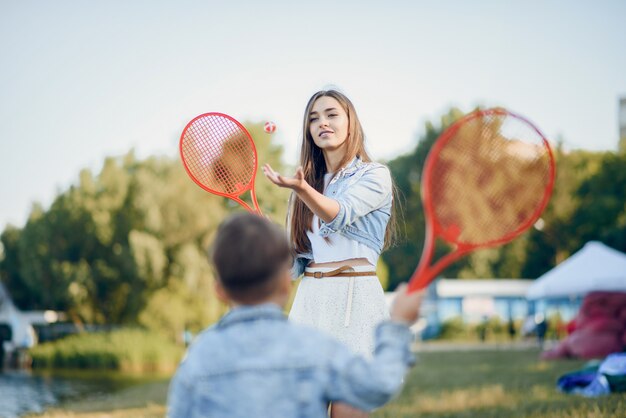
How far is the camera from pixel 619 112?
136 feet

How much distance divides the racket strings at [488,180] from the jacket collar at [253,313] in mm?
854

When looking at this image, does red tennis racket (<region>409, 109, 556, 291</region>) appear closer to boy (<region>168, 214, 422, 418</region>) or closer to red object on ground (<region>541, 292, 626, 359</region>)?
boy (<region>168, 214, 422, 418</region>)

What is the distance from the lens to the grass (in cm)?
687

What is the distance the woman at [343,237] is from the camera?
127 inches

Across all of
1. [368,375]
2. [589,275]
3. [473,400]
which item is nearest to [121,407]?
[473,400]

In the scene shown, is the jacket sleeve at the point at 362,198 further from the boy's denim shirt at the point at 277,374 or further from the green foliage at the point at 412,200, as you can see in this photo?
the green foliage at the point at 412,200

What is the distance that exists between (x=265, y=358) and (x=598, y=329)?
48.5 ft

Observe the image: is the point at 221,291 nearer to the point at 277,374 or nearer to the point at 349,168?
the point at 277,374

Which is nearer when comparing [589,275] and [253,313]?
[253,313]

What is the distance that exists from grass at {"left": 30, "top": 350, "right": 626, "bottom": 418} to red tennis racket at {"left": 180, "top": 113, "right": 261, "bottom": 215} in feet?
12.4

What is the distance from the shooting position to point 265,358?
203cm

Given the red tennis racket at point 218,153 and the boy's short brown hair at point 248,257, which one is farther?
the red tennis racket at point 218,153

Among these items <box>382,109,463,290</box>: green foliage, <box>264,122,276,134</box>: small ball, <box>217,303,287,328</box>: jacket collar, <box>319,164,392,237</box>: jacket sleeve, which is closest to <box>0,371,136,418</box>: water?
<box>264,122,276,134</box>: small ball

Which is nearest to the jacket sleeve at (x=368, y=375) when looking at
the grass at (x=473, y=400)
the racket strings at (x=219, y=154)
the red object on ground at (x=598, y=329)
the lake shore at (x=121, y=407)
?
the racket strings at (x=219, y=154)
